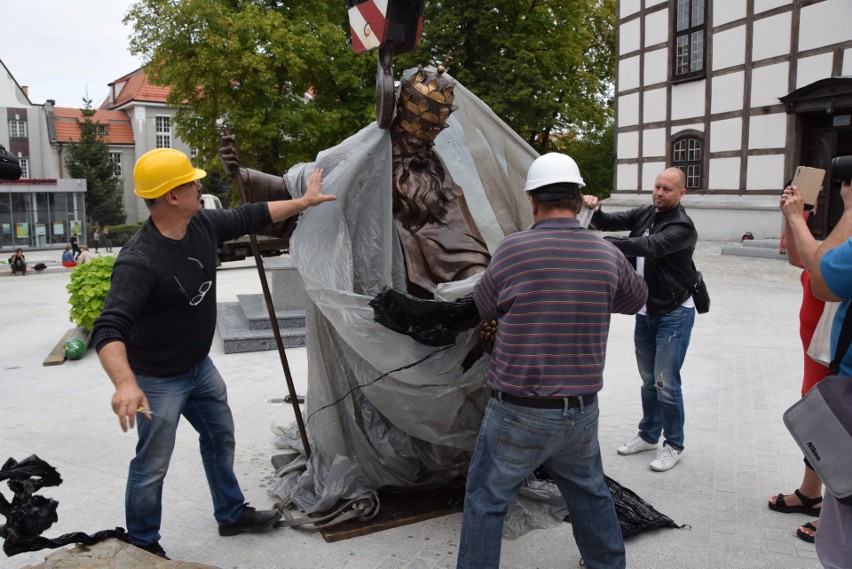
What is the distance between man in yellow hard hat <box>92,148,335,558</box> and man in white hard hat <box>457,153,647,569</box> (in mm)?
1167

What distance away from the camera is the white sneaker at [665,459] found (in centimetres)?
392

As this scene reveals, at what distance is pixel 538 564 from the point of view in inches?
117

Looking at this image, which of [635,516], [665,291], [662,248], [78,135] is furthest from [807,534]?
[78,135]

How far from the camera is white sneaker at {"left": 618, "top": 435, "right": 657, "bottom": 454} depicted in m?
4.20

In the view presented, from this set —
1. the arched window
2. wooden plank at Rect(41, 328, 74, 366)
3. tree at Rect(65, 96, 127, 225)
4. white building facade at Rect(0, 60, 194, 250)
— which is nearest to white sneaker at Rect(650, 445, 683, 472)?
wooden plank at Rect(41, 328, 74, 366)

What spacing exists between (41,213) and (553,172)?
88.3ft

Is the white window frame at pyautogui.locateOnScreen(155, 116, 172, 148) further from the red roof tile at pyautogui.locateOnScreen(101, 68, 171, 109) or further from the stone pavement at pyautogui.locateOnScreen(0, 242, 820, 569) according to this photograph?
the stone pavement at pyautogui.locateOnScreen(0, 242, 820, 569)

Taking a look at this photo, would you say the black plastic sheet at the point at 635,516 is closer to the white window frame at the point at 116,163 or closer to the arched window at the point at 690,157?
the arched window at the point at 690,157

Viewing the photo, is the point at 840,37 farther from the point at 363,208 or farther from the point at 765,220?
the point at 363,208

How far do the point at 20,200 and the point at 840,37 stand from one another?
984 inches

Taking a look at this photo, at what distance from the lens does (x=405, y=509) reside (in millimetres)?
3422

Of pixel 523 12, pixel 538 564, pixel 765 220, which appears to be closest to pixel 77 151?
pixel 523 12

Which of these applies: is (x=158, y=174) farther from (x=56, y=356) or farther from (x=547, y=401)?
(x=56, y=356)

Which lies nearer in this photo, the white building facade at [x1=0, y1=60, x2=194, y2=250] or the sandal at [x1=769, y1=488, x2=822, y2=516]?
the sandal at [x1=769, y1=488, x2=822, y2=516]
